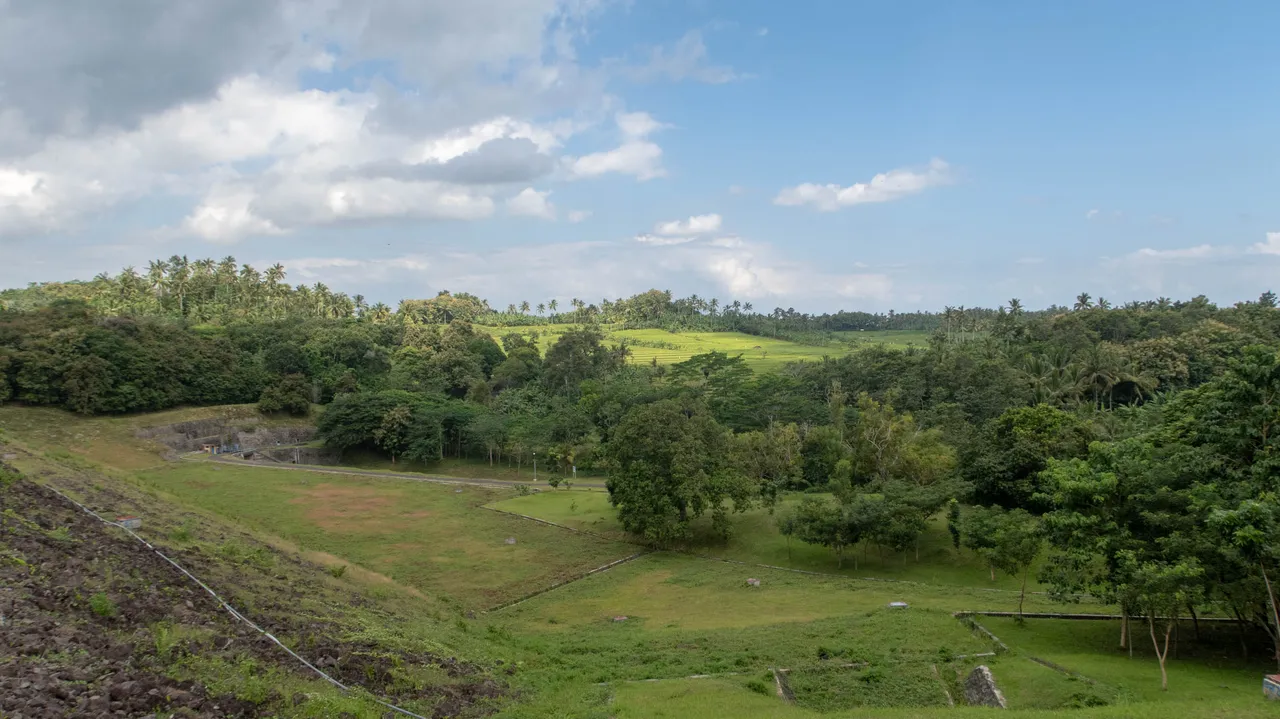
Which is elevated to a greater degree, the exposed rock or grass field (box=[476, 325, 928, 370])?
grass field (box=[476, 325, 928, 370])

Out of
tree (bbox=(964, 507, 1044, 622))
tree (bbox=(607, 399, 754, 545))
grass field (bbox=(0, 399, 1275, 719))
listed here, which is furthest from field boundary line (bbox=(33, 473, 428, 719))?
tree (bbox=(607, 399, 754, 545))

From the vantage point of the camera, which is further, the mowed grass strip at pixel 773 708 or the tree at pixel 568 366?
the tree at pixel 568 366

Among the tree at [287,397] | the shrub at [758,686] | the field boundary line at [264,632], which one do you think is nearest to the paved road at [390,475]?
the tree at [287,397]

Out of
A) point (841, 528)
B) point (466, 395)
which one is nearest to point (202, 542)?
point (841, 528)

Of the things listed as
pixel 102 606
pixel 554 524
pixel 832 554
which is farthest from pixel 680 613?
pixel 102 606

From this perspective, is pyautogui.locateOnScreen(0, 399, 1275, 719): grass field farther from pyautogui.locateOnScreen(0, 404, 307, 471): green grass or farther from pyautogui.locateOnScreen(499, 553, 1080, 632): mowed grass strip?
pyautogui.locateOnScreen(0, 404, 307, 471): green grass

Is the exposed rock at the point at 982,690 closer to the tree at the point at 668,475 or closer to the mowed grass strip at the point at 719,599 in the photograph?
the mowed grass strip at the point at 719,599
